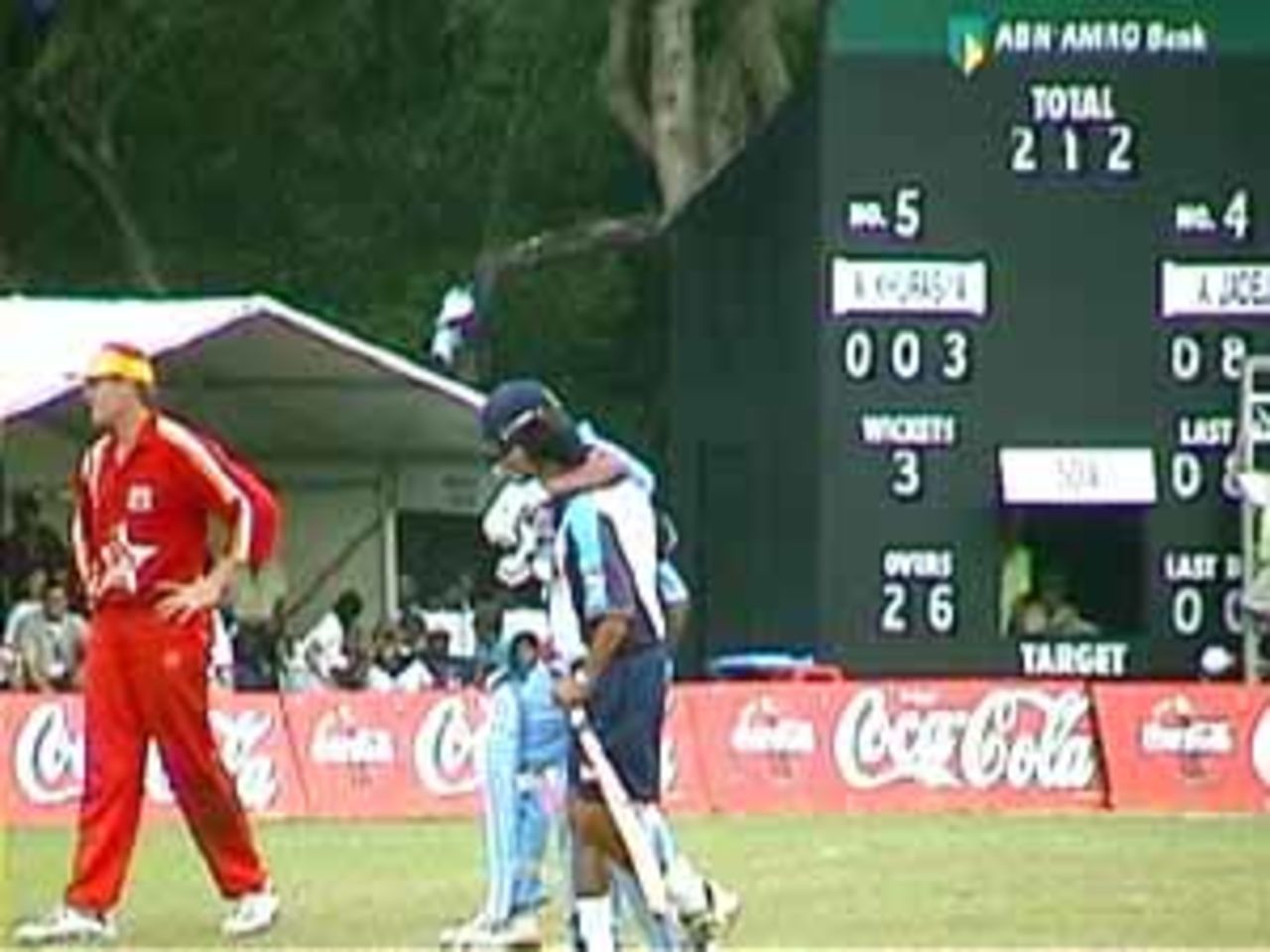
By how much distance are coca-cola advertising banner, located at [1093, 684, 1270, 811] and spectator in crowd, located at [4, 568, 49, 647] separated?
24.0 ft

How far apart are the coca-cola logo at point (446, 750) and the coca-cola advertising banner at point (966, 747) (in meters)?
2.08

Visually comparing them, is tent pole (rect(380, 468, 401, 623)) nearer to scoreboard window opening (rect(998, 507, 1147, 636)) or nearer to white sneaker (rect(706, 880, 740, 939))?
scoreboard window opening (rect(998, 507, 1147, 636))

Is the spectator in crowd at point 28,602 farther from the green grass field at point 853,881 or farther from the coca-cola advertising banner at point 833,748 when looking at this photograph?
the green grass field at point 853,881

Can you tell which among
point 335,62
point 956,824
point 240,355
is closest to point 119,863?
point 956,824

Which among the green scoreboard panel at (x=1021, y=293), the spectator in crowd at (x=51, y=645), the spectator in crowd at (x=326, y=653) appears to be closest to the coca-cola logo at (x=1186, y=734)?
the green scoreboard panel at (x=1021, y=293)

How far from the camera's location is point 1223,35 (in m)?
27.2

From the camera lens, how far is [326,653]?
3369 cm

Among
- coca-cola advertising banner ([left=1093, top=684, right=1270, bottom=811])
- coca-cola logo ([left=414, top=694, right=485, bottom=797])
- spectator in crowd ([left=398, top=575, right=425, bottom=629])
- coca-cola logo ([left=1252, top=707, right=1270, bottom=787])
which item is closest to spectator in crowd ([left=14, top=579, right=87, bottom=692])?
coca-cola logo ([left=414, top=694, right=485, bottom=797])

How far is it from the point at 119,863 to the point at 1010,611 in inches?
434

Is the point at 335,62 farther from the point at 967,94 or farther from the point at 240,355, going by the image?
the point at 967,94

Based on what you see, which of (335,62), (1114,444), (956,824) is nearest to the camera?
(956,824)

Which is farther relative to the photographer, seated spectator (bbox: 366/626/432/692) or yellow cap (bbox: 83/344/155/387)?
seated spectator (bbox: 366/626/432/692)

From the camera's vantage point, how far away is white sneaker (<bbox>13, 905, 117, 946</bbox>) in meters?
17.5

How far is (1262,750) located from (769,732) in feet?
9.07
